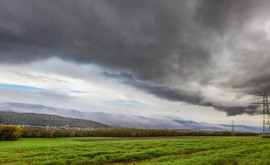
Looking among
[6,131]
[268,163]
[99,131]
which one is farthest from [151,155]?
[99,131]

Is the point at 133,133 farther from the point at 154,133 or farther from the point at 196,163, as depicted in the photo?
the point at 196,163

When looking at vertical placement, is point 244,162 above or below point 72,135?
above

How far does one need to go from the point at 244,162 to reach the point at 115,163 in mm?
14738

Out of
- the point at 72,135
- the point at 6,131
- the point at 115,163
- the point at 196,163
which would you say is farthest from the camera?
the point at 72,135

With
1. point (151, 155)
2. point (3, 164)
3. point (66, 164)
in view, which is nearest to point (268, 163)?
point (151, 155)

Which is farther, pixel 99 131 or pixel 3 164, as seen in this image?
pixel 99 131

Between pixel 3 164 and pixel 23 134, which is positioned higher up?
pixel 3 164

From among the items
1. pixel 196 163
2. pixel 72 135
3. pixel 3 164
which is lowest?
pixel 72 135

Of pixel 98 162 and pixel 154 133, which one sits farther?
pixel 154 133

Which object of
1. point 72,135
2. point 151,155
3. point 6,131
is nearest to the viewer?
point 151,155

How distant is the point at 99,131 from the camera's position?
107m

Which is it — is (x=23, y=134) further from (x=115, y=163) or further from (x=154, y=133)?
(x=115, y=163)

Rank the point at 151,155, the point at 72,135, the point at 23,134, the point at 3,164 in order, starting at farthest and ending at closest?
1. the point at 72,135
2. the point at 23,134
3. the point at 151,155
4. the point at 3,164

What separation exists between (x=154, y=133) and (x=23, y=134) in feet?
217
